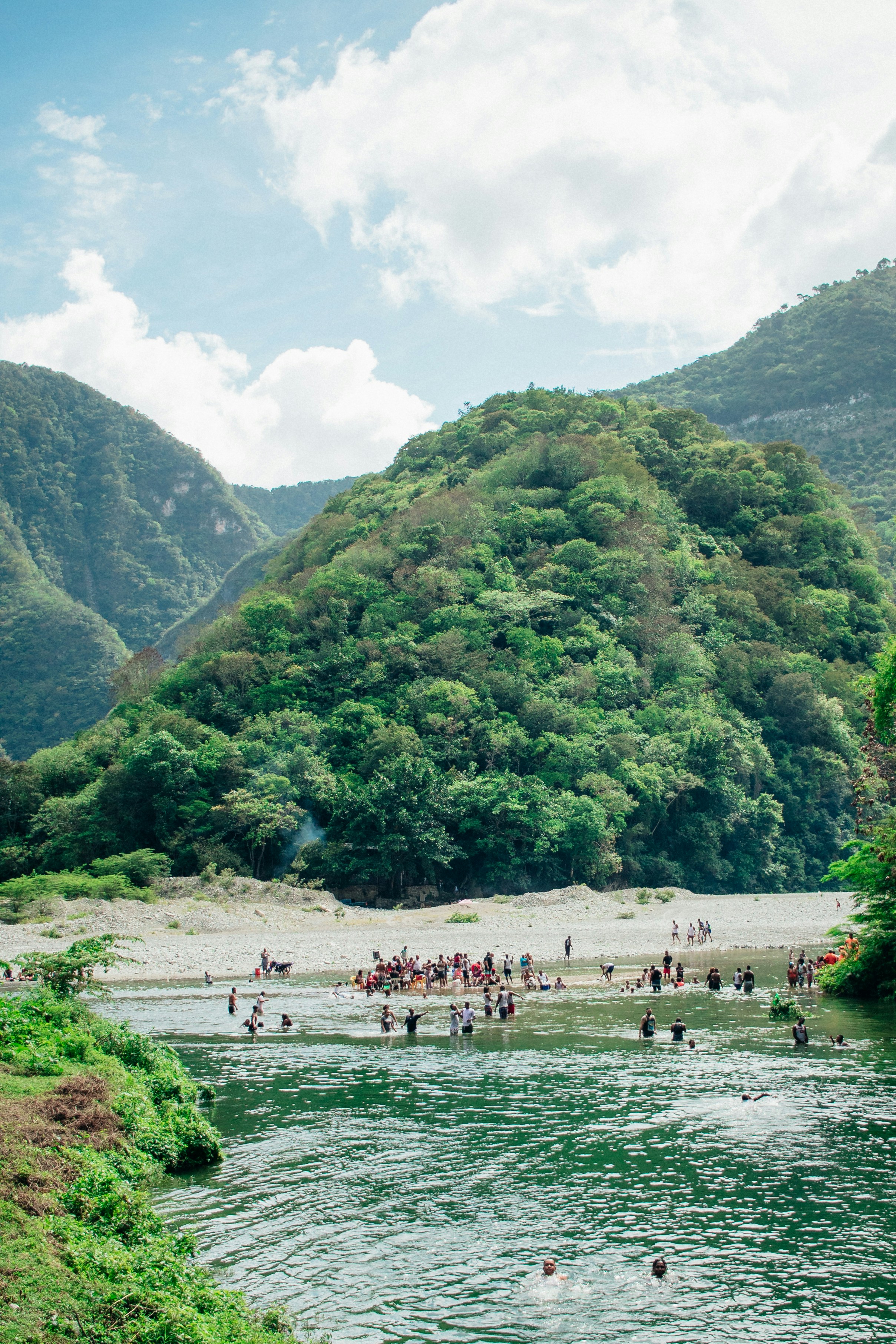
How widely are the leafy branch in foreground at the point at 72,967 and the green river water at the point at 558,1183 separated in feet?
14.6

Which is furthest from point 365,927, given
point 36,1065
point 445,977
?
point 36,1065

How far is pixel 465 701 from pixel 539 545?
1043 inches

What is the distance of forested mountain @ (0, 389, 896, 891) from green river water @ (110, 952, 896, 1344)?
42280mm

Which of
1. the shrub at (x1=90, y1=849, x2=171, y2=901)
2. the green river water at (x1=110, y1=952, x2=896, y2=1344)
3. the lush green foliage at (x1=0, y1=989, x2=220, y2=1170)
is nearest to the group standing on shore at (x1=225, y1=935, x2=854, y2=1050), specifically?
the green river water at (x1=110, y1=952, x2=896, y2=1344)

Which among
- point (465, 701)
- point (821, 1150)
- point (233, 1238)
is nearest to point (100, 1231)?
point (233, 1238)

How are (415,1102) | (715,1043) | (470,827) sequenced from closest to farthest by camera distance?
(415,1102), (715,1043), (470,827)

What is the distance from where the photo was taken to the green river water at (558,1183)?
14.0 m

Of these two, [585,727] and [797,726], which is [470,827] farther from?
[797,726]

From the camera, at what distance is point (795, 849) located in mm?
87750

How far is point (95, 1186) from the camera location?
576 inches

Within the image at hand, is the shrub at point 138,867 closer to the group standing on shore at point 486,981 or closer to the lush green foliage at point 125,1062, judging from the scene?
the group standing on shore at point 486,981

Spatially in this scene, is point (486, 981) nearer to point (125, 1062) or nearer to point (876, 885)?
point (876, 885)

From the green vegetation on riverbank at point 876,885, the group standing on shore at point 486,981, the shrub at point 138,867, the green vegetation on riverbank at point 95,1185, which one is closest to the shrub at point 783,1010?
the group standing on shore at point 486,981

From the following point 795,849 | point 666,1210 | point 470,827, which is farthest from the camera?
point 795,849
